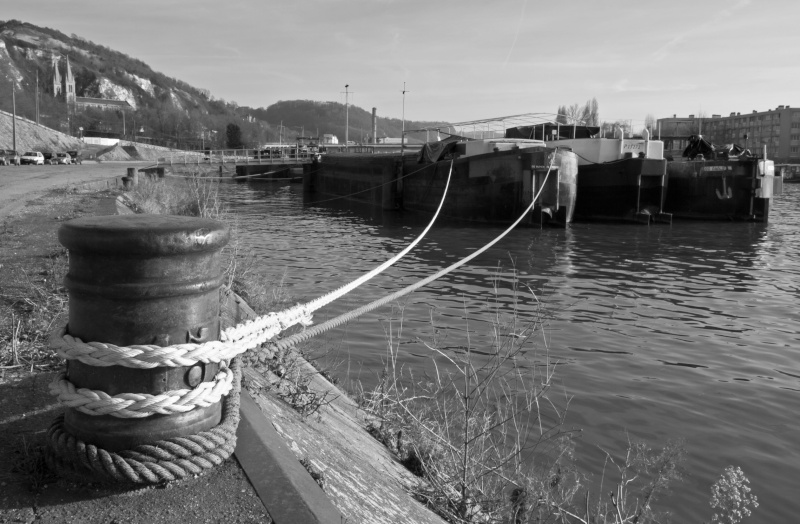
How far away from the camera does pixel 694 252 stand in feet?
58.4

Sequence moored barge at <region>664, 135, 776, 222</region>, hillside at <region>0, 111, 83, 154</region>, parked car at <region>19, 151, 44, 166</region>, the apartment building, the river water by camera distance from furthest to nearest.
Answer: the apartment building, hillside at <region>0, 111, 83, 154</region>, parked car at <region>19, 151, 44, 166</region>, moored barge at <region>664, 135, 776, 222</region>, the river water

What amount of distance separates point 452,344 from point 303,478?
6032 mm

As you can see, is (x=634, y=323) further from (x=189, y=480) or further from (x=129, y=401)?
(x=129, y=401)

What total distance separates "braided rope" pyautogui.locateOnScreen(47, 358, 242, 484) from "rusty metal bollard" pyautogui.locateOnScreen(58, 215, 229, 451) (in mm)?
45

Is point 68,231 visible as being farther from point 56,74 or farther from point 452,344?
point 56,74

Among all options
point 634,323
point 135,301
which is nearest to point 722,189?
point 634,323

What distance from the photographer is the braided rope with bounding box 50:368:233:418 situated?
7.47ft

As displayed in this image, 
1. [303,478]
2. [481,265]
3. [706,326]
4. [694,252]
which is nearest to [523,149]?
[694,252]

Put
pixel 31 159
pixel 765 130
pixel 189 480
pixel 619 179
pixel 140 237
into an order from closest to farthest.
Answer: pixel 140 237 → pixel 189 480 → pixel 619 179 → pixel 31 159 → pixel 765 130

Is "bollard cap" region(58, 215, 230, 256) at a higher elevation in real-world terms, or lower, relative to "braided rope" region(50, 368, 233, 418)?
higher

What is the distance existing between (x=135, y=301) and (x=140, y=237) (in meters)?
0.23

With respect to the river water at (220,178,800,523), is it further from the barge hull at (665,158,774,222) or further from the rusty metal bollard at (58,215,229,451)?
the barge hull at (665,158,774,222)

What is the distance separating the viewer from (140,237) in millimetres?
2232

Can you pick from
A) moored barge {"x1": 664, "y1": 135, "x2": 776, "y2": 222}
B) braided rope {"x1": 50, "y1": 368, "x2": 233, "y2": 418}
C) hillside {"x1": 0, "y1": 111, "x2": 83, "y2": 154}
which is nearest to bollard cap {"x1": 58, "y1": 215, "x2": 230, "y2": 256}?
braided rope {"x1": 50, "y1": 368, "x2": 233, "y2": 418}
